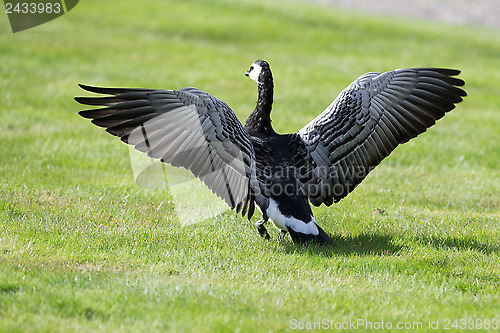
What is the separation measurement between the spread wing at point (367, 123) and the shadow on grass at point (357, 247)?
501 millimetres

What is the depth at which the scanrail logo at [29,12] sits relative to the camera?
60.7ft

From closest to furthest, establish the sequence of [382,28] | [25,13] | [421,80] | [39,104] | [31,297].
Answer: [31,297], [421,80], [39,104], [25,13], [382,28]

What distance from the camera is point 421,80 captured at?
23.0 ft

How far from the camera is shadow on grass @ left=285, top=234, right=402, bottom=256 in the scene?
20.4 ft

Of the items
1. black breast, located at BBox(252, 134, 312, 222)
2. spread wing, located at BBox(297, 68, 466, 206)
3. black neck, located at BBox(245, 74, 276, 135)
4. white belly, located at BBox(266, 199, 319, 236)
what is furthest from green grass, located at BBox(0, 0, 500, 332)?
black neck, located at BBox(245, 74, 276, 135)

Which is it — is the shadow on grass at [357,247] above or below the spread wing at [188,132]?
below

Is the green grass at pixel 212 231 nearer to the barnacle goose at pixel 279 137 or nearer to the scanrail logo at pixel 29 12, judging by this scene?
the barnacle goose at pixel 279 137

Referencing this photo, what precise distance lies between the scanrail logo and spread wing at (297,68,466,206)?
14175mm

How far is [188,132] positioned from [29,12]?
15723mm

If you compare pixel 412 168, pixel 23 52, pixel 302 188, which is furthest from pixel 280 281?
pixel 23 52

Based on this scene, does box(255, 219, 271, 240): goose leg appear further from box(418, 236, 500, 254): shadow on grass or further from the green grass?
box(418, 236, 500, 254): shadow on grass

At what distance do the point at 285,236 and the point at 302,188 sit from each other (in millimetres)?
703

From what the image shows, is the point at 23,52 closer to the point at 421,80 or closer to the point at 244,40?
the point at 244,40

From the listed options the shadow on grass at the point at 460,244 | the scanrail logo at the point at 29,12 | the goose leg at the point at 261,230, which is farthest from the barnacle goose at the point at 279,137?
the scanrail logo at the point at 29,12
